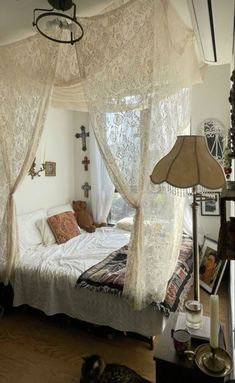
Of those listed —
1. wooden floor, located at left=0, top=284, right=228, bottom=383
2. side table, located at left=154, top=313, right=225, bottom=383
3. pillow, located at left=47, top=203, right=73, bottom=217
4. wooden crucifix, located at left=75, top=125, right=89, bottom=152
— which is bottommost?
wooden floor, located at left=0, top=284, right=228, bottom=383

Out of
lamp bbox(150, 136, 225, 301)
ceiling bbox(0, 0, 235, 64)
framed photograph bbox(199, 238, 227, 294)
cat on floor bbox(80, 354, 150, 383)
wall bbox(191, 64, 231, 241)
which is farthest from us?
wall bbox(191, 64, 231, 241)

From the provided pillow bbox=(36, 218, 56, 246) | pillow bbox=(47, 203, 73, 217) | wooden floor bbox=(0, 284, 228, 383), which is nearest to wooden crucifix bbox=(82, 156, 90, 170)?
pillow bbox=(47, 203, 73, 217)

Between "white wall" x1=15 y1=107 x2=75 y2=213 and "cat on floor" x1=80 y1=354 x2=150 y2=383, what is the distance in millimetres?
2181

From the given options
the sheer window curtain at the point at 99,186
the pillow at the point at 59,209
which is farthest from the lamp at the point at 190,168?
the sheer window curtain at the point at 99,186

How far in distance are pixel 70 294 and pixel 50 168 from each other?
2.06 m

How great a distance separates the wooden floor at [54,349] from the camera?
1.88 metres

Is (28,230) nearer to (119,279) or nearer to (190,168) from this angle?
(119,279)

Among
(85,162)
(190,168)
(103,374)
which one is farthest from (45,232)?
(190,168)

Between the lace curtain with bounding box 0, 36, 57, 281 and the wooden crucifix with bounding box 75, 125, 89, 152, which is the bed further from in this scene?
the wooden crucifix with bounding box 75, 125, 89, 152

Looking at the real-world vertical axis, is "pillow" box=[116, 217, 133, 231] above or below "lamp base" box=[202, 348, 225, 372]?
above

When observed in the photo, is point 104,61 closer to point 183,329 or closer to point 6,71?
point 6,71

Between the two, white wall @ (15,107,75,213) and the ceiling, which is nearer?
the ceiling

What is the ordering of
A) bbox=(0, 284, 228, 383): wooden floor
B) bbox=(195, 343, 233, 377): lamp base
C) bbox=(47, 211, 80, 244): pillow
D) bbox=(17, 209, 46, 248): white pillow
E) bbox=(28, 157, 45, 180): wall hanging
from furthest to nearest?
bbox=(28, 157, 45, 180): wall hanging
bbox=(47, 211, 80, 244): pillow
bbox=(17, 209, 46, 248): white pillow
bbox=(0, 284, 228, 383): wooden floor
bbox=(195, 343, 233, 377): lamp base

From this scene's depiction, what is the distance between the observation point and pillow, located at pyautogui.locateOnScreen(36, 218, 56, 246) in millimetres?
3213
